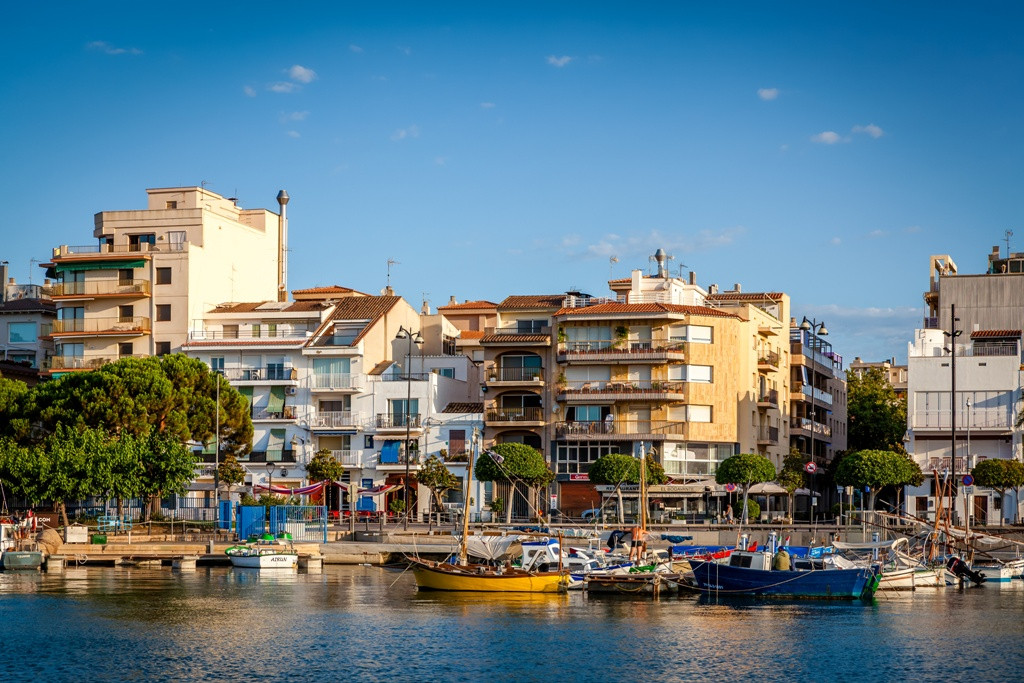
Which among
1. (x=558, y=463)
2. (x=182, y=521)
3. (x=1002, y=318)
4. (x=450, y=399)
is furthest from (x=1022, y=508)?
(x=182, y=521)

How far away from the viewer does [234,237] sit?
113438mm

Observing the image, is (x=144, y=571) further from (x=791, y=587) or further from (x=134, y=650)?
(x=791, y=587)

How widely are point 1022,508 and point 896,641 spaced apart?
38912mm

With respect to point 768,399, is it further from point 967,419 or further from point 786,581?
point 786,581

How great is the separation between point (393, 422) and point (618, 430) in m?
15.3

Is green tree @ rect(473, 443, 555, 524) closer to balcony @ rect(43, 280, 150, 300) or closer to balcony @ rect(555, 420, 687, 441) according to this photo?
balcony @ rect(555, 420, 687, 441)

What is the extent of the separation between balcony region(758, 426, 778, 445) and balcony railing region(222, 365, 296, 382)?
32514 millimetres

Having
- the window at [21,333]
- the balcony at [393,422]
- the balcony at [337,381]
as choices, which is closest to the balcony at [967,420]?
the balcony at [393,422]

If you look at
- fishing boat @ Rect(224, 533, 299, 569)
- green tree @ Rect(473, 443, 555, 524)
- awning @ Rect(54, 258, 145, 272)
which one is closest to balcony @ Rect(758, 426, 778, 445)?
green tree @ Rect(473, 443, 555, 524)

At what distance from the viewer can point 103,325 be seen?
108m

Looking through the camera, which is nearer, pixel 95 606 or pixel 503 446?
pixel 95 606

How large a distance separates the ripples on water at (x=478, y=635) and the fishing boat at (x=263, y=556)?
654 cm

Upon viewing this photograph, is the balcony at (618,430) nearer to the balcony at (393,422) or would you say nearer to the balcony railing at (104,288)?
the balcony at (393,422)

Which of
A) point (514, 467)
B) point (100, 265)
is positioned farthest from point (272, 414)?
point (514, 467)
